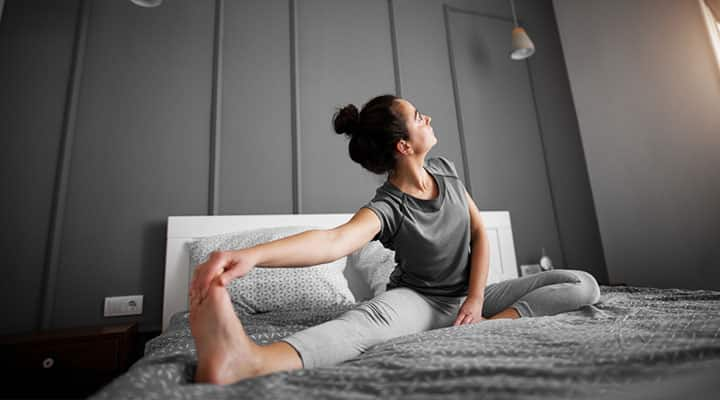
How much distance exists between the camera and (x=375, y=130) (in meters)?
1.33

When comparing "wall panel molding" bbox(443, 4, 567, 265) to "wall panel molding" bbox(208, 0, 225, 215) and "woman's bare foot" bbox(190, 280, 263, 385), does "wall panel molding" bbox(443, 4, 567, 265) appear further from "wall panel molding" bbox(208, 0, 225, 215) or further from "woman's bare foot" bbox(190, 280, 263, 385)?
"woman's bare foot" bbox(190, 280, 263, 385)

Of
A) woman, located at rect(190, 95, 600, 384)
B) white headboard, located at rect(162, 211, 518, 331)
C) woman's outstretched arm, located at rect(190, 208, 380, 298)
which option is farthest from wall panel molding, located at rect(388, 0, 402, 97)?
woman's outstretched arm, located at rect(190, 208, 380, 298)

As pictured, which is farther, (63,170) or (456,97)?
(456,97)

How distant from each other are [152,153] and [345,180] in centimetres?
114

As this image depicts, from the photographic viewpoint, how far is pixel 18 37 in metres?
2.13

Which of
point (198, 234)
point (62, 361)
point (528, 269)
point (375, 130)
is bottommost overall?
point (62, 361)

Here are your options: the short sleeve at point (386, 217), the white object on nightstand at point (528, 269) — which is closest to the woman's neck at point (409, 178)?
the short sleeve at point (386, 217)

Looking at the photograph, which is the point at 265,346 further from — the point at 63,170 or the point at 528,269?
the point at 528,269

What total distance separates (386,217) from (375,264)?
0.91 metres

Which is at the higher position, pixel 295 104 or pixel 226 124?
pixel 295 104

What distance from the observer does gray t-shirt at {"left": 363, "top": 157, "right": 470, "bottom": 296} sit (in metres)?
1.24

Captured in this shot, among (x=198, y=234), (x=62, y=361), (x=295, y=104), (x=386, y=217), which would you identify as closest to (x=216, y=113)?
(x=295, y=104)

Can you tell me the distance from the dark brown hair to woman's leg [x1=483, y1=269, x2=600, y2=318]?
1.95 feet

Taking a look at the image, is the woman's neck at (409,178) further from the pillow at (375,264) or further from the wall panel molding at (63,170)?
the wall panel molding at (63,170)
